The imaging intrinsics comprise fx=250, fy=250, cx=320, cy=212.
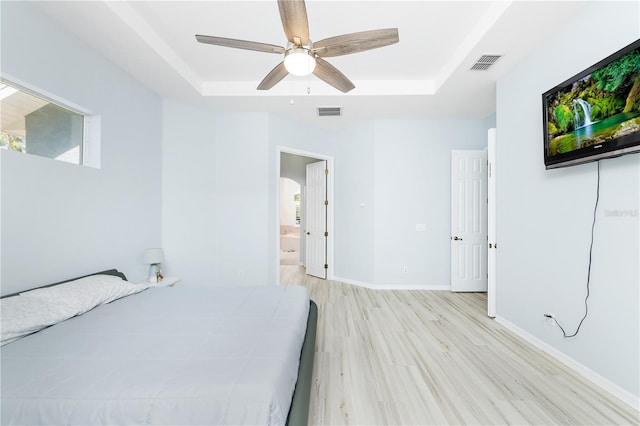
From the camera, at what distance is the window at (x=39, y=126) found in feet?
6.09

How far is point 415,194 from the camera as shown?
416cm

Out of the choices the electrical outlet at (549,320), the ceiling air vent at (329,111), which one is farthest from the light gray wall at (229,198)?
the electrical outlet at (549,320)

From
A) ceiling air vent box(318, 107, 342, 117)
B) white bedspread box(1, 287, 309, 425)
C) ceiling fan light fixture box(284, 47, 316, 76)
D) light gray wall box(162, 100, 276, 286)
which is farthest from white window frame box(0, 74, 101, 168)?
ceiling air vent box(318, 107, 342, 117)

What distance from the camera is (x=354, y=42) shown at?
1.73 metres

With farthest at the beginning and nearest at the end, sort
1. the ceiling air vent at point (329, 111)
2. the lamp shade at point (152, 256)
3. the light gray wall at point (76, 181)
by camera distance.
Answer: the ceiling air vent at point (329, 111) → the lamp shade at point (152, 256) → the light gray wall at point (76, 181)

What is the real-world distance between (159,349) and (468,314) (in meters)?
3.23

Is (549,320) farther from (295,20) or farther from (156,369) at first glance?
(295,20)

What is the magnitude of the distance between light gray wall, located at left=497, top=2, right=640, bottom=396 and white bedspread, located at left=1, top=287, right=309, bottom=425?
2169 millimetres

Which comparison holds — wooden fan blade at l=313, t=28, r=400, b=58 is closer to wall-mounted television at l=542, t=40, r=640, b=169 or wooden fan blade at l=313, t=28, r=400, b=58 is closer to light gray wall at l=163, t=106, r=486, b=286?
wall-mounted television at l=542, t=40, r=640, b=169

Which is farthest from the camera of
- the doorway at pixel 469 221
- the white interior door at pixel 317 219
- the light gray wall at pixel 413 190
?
the white interior door at pixel 317 219

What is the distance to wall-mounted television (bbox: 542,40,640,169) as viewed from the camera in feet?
5.06

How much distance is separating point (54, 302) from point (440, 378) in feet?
9.19

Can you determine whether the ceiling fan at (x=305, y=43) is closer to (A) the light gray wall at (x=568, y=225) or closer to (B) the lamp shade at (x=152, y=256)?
(A) the light gray wall at (x=568, y=225)

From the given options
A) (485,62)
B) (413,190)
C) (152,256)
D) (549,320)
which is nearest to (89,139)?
(152,256)
